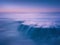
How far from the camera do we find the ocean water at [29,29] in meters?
1.72

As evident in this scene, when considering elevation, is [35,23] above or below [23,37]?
above

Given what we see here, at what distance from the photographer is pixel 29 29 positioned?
1716mm

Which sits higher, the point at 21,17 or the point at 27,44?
the point at 21,17

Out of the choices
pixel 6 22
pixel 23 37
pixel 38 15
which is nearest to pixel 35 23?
pixel 38 15

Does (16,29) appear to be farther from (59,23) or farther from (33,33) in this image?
(59,23)

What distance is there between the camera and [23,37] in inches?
68.0

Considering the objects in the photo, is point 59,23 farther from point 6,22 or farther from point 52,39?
point 6,22

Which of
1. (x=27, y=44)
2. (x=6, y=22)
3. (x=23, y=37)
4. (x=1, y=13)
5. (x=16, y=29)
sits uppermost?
(x=1, y=13)

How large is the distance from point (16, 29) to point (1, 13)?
1.07 feet

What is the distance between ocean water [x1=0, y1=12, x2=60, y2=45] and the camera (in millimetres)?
1716

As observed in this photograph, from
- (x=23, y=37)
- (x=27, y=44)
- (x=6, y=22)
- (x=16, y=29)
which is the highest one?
(x=6, y=22)

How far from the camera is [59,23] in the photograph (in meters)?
1.72

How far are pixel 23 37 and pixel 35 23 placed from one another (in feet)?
0.90

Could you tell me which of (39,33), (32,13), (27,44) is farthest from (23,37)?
(32,13)
